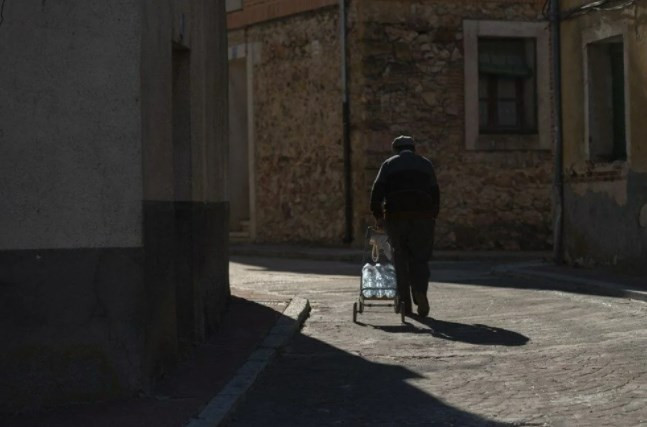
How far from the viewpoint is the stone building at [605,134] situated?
16.7 meters

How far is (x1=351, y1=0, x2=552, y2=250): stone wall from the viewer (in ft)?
80.3

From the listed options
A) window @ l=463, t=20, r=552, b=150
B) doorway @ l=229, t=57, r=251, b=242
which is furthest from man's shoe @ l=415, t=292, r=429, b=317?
doorway @ l=229, t=57, r=251, b=242

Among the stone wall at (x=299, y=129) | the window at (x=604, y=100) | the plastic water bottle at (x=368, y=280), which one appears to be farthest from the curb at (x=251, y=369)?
the stone wall at (x=299, y=129)

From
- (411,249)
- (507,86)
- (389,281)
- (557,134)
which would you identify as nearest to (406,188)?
(411,249)

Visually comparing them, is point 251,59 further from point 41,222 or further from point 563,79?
point 41,222

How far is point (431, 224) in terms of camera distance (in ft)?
42.2

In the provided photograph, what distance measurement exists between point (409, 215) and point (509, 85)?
516 inches

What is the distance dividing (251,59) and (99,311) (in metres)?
20.0

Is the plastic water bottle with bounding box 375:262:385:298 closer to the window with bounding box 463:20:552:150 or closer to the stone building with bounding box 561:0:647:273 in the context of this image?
the stone building with bounding box 561:0:647:273

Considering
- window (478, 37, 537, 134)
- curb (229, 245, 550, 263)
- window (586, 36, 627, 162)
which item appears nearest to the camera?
window (586, 36, 627, 162)

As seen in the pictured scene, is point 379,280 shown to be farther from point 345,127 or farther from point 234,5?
point 234,5

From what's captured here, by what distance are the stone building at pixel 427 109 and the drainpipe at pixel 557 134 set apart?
17.9 ft

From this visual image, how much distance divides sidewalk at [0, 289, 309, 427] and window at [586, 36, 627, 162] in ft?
22.7

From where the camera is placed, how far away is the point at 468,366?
9.59m
